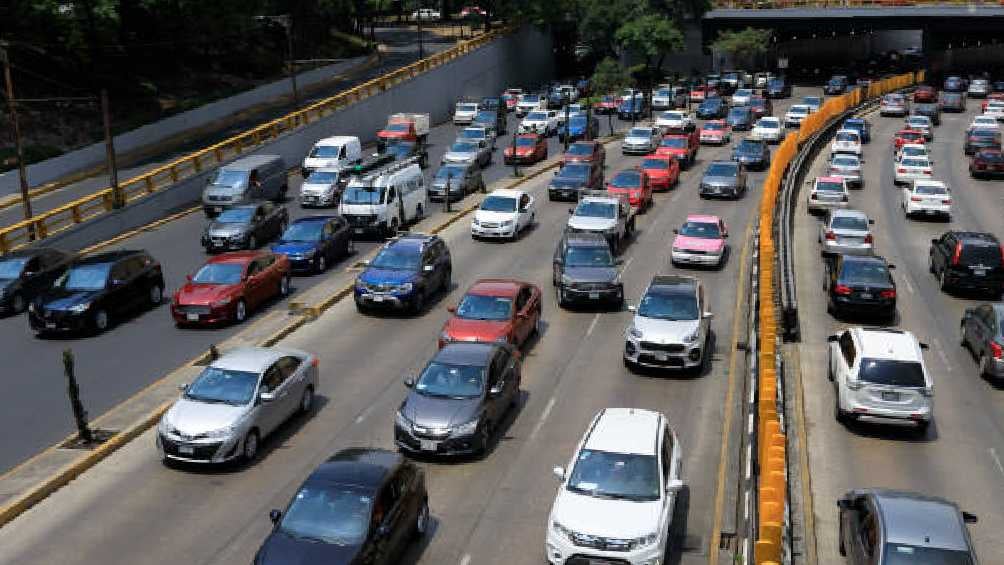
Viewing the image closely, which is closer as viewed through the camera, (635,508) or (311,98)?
(635,508)

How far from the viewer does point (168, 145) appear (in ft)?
182

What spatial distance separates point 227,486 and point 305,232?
16.6m

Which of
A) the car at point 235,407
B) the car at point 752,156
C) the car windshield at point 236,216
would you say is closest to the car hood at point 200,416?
the car at point 235,407

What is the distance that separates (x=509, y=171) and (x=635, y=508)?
4023 centimetres

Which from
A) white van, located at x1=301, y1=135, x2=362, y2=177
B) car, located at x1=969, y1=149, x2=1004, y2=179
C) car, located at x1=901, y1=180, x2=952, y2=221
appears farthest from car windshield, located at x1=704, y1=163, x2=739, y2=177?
white van, located at x1=301, y1=135, x2=362, y2=177

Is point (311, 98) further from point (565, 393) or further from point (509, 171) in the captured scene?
point (565, 393)

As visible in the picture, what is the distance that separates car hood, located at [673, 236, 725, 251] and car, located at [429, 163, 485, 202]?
13260mm

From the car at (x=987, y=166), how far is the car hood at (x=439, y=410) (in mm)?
42212

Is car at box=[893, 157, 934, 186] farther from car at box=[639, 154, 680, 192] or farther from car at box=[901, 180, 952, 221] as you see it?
car at box=[639, 154, 680, 192]

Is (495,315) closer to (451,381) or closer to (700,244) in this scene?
(451,381)

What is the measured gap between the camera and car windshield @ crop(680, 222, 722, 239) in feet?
111

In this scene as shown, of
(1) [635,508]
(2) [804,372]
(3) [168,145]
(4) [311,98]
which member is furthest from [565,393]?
(4) [311,98]

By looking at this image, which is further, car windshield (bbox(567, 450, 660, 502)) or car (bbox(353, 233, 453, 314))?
car (bbox(353, 233, 453, 314))

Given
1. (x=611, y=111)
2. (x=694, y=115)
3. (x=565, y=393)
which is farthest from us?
(x=694, y=115)
